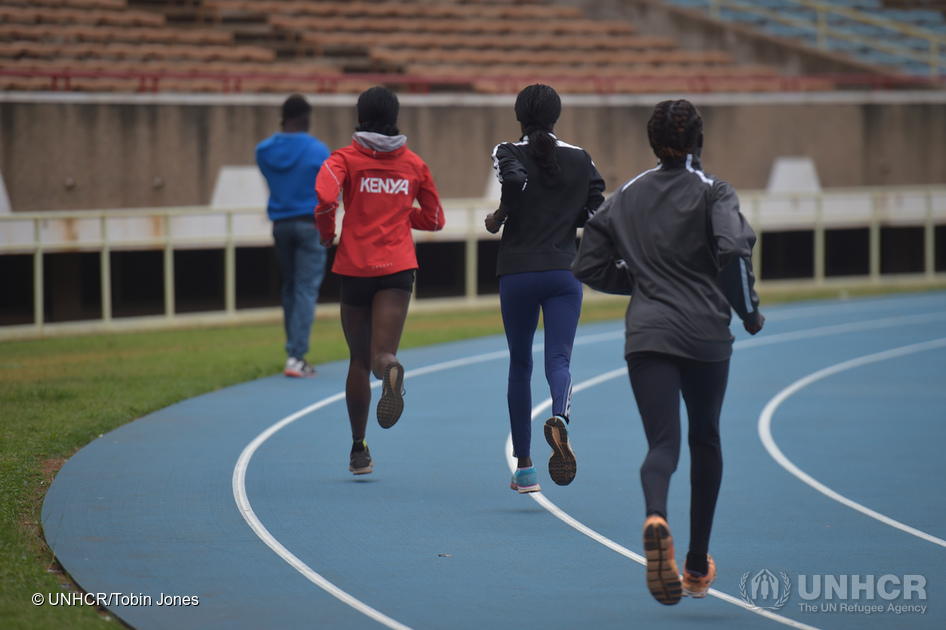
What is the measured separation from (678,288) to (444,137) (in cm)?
1553

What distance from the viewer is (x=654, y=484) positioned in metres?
4.42

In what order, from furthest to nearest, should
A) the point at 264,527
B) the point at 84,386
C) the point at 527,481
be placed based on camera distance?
1. the point at 84,386
2. the point at 527,481
3. the point at 264,527

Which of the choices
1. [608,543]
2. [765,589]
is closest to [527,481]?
[608,543]

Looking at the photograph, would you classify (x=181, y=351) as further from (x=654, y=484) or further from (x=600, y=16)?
(x=600, y=16)

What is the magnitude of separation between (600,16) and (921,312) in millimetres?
12865

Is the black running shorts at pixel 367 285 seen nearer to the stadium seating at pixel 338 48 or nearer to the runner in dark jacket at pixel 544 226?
the runner in dark jacket at pixel 544 226

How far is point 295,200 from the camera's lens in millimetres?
10609

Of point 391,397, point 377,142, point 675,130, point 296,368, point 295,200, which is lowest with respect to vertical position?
point 296,368

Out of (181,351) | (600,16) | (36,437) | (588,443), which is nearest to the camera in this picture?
(36,437)

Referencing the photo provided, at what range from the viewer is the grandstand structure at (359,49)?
19406mm

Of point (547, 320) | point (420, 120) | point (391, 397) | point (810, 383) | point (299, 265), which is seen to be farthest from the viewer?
point (420, 120)

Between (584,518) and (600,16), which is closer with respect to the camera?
(584,518)

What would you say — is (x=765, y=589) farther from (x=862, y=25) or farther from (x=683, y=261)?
(x=862, y=25)

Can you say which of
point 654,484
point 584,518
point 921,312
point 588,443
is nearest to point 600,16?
point 921,312
